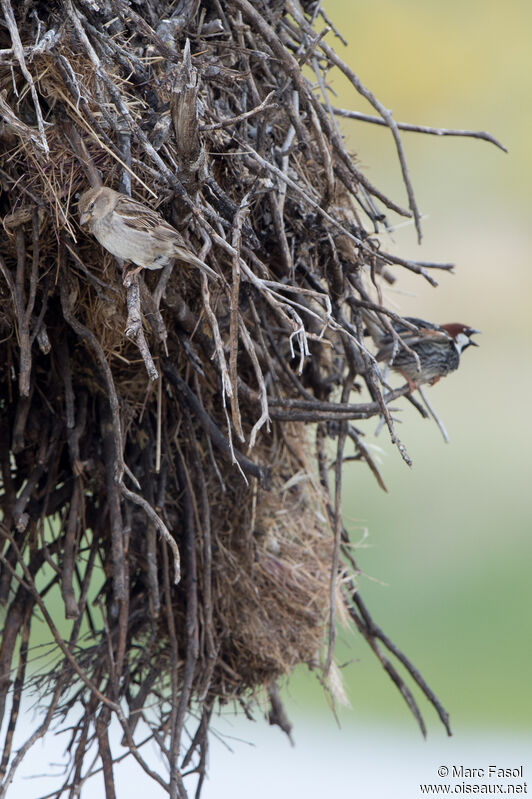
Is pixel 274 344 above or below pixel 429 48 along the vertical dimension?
below

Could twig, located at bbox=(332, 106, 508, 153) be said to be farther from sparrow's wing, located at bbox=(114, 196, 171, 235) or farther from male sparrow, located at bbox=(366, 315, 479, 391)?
sparrow's wing, located at bbox=(114, 196, 171, 235)

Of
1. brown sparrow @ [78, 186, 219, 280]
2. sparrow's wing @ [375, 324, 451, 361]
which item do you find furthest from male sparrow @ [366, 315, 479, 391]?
brown sparrow @ [78, 186, 219, 280]

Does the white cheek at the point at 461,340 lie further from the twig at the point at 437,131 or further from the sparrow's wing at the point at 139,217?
the sparrow's wing at the point at 139,217

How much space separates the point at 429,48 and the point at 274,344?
5099 millimetres

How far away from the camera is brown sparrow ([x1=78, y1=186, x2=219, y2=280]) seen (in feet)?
3.73

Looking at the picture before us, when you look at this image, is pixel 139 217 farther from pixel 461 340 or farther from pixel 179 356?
pixel 461 340

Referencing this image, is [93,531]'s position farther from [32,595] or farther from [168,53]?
[168,53]

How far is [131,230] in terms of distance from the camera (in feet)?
3.72

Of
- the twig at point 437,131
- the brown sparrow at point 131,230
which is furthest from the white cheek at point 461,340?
the brown sparrow at point 131,230

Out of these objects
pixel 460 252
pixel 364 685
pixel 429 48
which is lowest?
pixel 364 685

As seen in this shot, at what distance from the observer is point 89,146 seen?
1221 mm

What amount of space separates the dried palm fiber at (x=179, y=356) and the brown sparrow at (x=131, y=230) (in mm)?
29

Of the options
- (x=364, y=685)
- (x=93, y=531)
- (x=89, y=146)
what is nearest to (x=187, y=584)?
(x=93, y=531)

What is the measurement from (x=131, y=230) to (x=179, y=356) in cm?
34
